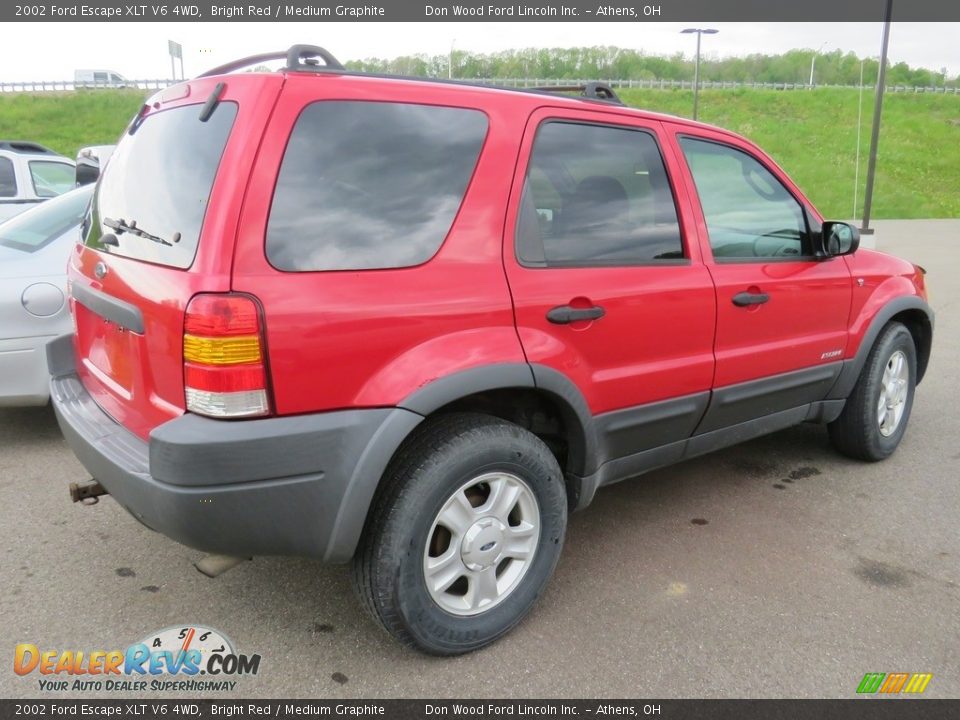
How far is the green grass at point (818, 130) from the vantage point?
3162cm

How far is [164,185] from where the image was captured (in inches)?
92.4

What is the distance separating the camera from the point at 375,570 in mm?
2258

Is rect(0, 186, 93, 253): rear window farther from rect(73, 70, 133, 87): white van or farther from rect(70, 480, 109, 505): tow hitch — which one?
rect(73, 70, 133, 87): white van

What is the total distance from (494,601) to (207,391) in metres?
1.20

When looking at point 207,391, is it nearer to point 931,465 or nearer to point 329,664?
point 329,664

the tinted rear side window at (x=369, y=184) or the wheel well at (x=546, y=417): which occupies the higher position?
the tinted rear side window at (x=369, y=184)

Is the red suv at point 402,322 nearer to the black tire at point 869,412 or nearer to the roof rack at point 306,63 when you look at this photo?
the roof rack at point 306,63

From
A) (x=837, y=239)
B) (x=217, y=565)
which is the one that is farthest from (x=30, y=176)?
(x=837, y=239)

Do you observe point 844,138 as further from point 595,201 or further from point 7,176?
point 595,201

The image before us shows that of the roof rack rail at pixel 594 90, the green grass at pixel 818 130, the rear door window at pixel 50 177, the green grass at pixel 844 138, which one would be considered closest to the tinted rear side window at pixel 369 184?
the roof rack rail at pixel 594 90

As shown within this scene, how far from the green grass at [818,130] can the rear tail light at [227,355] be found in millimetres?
28600

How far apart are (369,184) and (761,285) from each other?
1883 mm

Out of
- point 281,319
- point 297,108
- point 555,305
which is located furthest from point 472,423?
point 297,108

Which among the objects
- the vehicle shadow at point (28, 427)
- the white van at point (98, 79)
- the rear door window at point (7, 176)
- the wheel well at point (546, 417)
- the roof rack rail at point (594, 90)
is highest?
the white van at point (98, 79)
